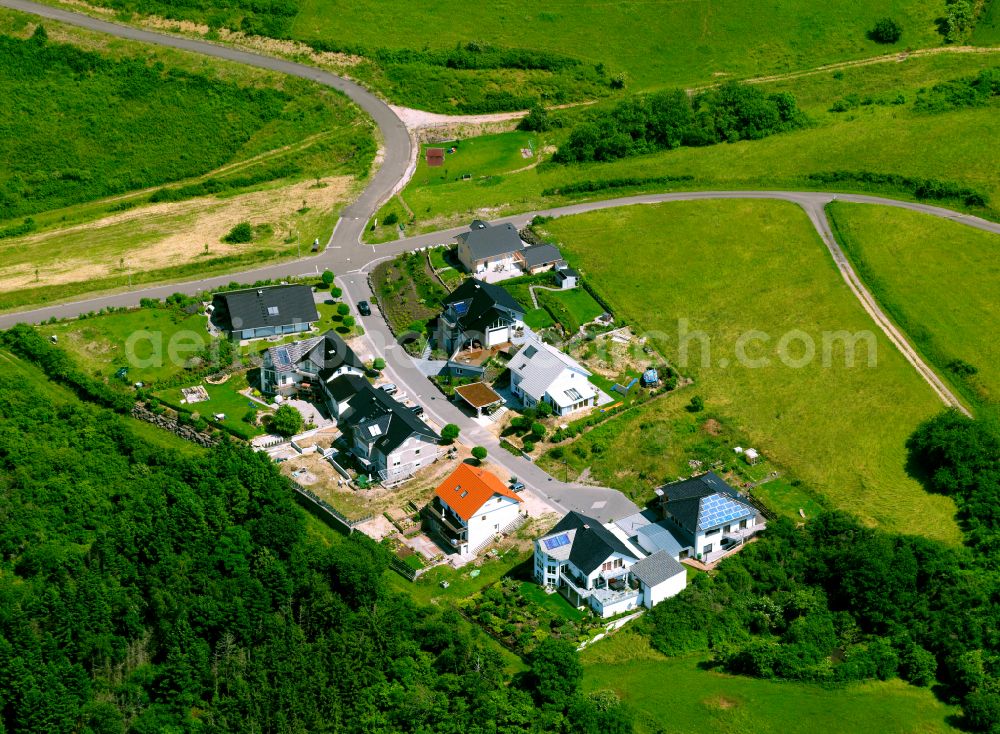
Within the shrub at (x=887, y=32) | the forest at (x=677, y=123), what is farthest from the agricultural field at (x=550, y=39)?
the forest at (x=677, y=123)

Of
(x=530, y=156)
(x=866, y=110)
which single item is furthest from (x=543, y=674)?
(x=866, y=110)

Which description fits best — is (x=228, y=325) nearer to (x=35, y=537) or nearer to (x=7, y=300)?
(x=7, y=300)

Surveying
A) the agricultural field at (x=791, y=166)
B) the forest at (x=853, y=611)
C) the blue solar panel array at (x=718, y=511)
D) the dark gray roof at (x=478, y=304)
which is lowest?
the forest at (x=853, y=611)

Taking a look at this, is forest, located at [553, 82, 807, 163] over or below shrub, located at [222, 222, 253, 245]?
over

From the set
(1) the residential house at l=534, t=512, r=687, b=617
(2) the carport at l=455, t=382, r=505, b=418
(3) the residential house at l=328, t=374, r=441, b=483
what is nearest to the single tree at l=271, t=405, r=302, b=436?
(3) the residential house at l=328, t=374, r=441, b=483

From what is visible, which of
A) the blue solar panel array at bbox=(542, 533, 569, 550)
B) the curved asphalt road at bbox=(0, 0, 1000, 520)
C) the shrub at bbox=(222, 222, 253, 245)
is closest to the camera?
the blue solar panel array at bbox=(542, 533, 569, 550)

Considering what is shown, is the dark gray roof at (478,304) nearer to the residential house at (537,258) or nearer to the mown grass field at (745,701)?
the residential house at (537,258)

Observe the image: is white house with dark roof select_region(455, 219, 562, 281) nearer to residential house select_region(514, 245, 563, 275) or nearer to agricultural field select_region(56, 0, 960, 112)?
residential house select_region(514, 245, 563, 275)
